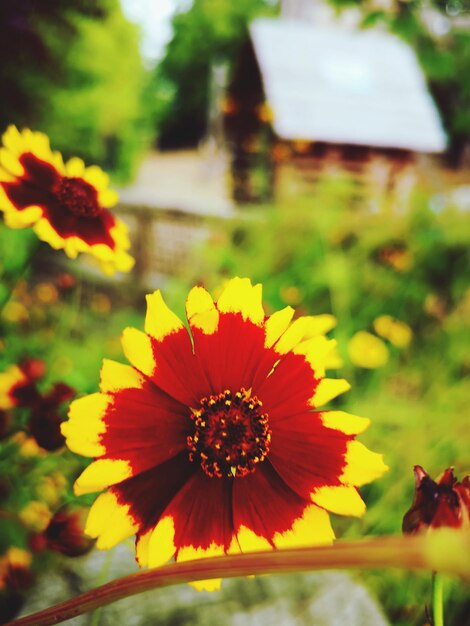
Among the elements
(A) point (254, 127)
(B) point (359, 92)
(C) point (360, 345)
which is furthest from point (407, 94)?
(C) point (360, 345)

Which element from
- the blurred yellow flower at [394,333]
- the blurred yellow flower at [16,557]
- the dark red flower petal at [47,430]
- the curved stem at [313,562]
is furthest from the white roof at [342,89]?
the curved stem at [313,562]

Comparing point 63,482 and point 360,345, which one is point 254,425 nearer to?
point 63,482

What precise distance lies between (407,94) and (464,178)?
5.56 metres

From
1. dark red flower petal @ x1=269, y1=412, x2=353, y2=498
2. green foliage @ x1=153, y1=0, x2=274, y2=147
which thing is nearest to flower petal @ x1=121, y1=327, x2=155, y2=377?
dark red flower petal @ x1=269, y1=412, x2=353, y2=498

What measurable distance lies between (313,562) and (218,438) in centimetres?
22

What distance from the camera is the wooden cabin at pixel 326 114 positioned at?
245 inches

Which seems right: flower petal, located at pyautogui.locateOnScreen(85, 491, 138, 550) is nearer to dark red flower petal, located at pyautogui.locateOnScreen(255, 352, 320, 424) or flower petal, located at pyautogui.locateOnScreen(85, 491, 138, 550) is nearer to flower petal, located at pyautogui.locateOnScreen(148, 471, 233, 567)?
flower petal, located at pyautogui.locateOnScreen(148, 471, 233, 567)

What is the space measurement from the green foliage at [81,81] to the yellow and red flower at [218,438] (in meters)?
0.83

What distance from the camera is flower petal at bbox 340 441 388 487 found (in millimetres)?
386

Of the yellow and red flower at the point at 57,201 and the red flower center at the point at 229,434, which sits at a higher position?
the yellow and red flower at the point at 57,201

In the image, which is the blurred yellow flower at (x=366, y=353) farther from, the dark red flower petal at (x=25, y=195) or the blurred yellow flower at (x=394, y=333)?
the dark red flower petal at (x=25, y=195)

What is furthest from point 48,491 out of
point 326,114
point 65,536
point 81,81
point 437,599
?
point 326,114

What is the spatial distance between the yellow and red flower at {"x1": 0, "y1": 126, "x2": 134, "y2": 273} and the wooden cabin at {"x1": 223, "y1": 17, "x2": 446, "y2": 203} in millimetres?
5013

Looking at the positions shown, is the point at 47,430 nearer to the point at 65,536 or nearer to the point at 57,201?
the point at 65,536
